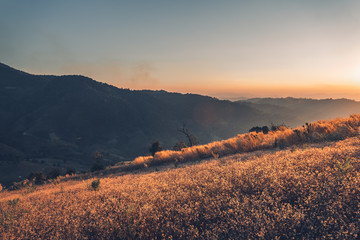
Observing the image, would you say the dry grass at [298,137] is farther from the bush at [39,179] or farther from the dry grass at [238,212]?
the bush at [39,179]

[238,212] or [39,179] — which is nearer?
[238,212]

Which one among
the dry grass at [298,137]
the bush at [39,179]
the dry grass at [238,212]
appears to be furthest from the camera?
the bush at [39,179]

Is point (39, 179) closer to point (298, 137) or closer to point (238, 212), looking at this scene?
point (298, 137)

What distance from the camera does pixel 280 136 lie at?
915 cm

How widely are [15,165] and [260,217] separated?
15025 cm

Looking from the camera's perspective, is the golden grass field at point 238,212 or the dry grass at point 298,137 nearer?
the golden grass field at point 238,212

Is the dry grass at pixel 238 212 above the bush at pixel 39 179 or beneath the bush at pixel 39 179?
above

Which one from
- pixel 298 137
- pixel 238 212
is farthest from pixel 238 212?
pixel 298 137

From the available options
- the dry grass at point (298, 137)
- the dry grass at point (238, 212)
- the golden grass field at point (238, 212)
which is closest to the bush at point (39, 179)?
the dry grass at point (298, 137)

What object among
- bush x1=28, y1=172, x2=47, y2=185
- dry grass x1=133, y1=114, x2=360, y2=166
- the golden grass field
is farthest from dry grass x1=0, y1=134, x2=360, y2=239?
bush x1=28, y1=172, x2=47, y2=185

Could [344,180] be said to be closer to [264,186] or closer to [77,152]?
[264,186]

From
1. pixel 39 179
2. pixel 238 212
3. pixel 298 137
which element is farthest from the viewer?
pixel 39 179

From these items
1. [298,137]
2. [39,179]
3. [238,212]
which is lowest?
[39,179]

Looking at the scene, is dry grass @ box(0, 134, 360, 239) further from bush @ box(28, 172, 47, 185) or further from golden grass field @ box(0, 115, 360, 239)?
bush @ box(28, 172, 47, 185)
